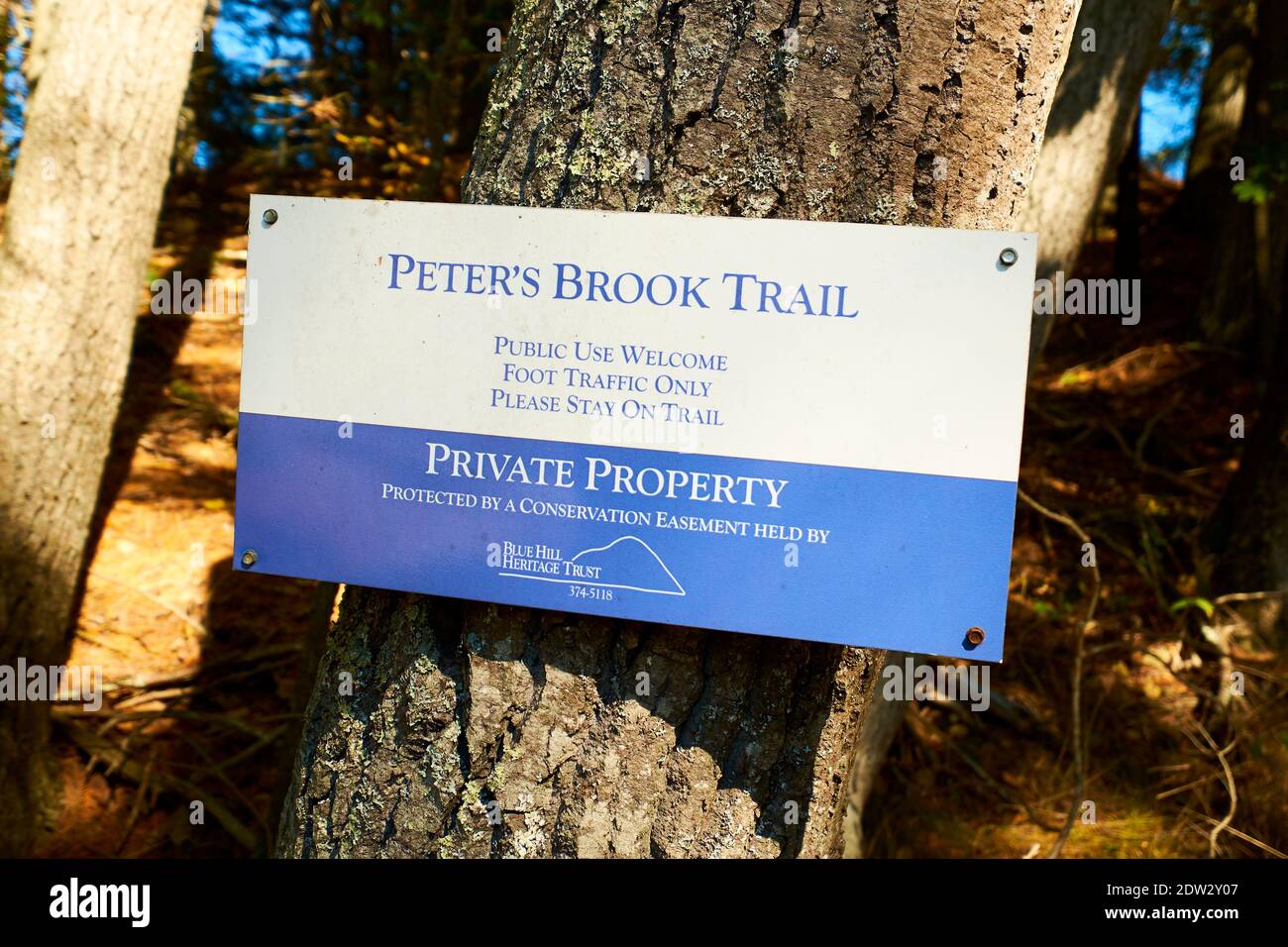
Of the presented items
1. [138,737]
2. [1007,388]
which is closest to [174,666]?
[138,737]

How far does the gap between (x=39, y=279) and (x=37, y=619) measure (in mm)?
1130

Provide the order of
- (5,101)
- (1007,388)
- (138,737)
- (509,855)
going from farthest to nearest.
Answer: (5,101), (138,737), (509,855), (1007,388)

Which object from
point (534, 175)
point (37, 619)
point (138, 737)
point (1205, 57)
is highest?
point (1205, 57)

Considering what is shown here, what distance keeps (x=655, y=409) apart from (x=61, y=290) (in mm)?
2757

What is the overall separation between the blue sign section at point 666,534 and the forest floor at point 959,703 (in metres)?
1.56

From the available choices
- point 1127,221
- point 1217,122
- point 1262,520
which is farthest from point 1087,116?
point 1217,122

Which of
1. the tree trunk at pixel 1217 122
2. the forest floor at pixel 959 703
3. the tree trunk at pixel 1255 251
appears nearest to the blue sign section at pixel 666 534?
the forest floor at pixel 959 703

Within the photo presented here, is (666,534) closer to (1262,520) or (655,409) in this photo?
(655,409)

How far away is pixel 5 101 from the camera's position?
598 cm

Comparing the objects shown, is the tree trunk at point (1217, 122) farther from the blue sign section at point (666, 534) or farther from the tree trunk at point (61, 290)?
the blue sign section at point (666, 534)

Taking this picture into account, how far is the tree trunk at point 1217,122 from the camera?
26.0 ft

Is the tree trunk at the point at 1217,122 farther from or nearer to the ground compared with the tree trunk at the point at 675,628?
farther from the ground

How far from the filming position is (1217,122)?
872 cm
